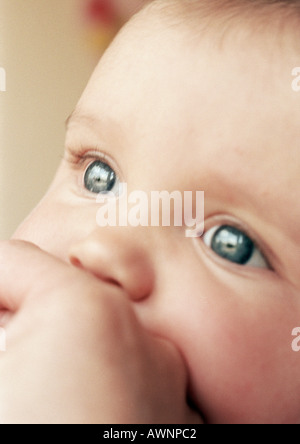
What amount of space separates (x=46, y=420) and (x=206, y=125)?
0.30 metres

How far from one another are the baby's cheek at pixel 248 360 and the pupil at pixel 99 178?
18 centimetres

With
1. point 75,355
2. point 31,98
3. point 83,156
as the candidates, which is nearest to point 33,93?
point 31,98

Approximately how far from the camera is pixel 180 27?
695 mm

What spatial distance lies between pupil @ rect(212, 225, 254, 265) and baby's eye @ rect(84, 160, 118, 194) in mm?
119

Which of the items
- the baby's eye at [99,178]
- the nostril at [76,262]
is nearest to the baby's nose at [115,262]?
the nostril at [76,262]

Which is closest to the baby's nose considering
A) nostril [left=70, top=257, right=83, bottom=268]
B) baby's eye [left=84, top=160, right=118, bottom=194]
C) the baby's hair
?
nostril [left=70, top=257, right=83, bottom=268]

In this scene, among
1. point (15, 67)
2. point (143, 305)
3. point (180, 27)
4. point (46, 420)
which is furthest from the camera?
point (15, 67)

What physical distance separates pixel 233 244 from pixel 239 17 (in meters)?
0.22

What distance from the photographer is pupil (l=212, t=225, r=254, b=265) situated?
0.64 m

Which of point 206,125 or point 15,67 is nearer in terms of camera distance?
point 206,125

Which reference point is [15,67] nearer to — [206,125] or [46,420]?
[206,125]

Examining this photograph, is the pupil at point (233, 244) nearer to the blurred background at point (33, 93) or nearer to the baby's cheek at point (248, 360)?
the baby's cheek at point (248, 360)

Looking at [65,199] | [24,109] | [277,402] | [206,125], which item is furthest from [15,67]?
[277,402]

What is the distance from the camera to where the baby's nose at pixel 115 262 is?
556mm
